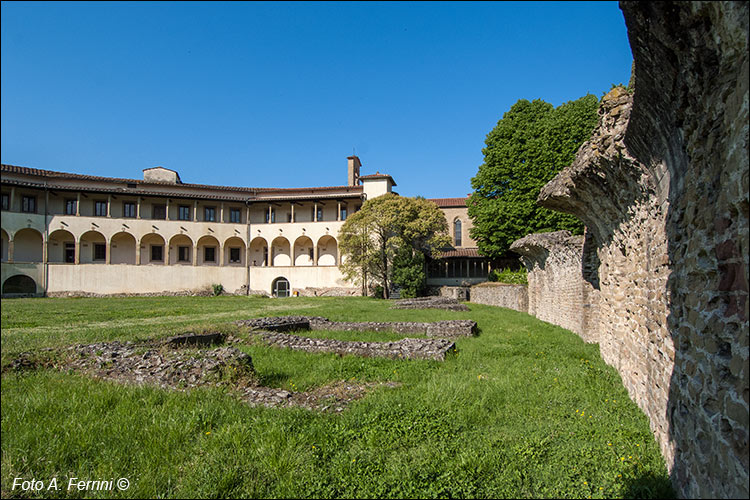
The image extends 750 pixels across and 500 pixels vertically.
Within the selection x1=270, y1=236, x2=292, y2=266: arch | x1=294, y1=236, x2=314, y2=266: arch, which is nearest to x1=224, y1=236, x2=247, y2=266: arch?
x1=270, y1=236, x2=292, y2=266: arch

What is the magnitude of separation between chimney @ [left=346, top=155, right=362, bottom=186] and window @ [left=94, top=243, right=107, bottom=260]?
23.9 metres

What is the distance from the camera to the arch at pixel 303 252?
3991cm

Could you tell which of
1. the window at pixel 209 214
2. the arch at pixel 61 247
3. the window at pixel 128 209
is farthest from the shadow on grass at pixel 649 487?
the window at pixel 128 209

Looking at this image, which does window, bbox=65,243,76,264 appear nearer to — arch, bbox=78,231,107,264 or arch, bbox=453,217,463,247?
arch, bbox=78,231,107,264

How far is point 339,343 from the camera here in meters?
9.55

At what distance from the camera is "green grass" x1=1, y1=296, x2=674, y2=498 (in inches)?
125

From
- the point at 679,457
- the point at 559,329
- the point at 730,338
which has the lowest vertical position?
the point at 559,329

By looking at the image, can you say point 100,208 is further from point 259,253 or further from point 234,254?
point 259,253

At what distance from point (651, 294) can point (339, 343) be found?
6.64 metres

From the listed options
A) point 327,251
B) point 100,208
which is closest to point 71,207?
point 100,208

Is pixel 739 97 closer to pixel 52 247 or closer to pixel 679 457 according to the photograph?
pixel 679 457

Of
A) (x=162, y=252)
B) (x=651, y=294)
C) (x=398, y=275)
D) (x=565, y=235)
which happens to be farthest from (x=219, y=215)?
(x=651, y=294)

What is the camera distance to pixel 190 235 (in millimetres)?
37219

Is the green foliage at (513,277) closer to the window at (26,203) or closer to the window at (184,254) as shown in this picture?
the window at (26,203)
